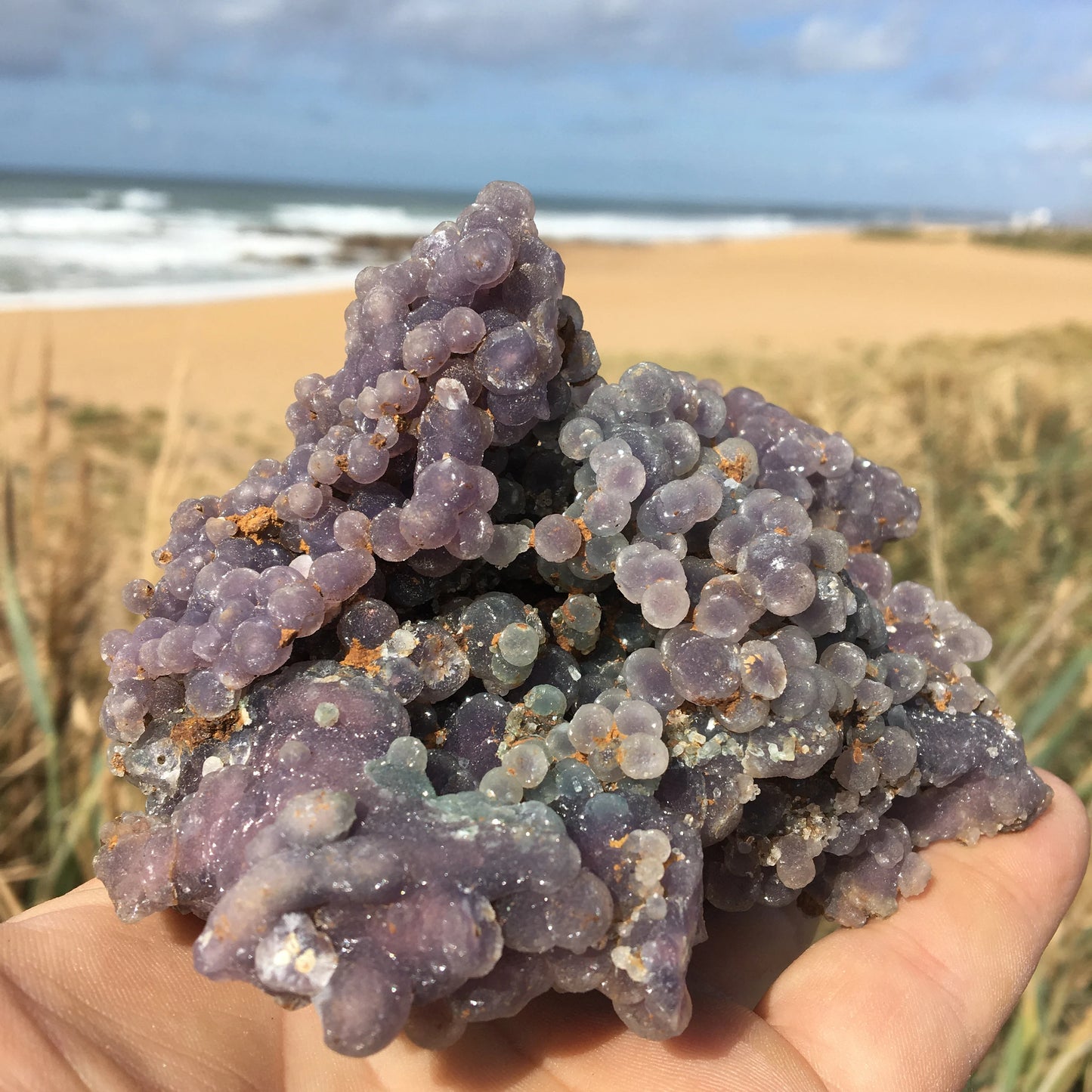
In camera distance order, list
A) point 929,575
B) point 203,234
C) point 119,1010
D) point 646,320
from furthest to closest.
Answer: point 203,234
point 646,320
point 929,575
point 119,1010

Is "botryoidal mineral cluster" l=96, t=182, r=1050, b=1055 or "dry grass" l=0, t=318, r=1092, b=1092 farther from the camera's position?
"dry grass" l=0, t=318, r=1092, b=1092

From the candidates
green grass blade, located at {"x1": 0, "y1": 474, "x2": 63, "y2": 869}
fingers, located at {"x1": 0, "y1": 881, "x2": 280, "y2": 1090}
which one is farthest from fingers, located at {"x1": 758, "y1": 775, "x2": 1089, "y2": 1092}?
green grass blade, located at {"x1": 0, "y1": 474, "x2": 63, "y2": 869}

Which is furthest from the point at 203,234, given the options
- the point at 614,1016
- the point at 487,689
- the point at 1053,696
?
the point at 614,1016

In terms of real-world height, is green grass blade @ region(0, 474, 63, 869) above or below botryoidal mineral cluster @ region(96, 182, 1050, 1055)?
below

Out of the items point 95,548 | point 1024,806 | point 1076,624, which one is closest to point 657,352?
point 1076,624

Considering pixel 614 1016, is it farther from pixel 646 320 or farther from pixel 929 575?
pixel 646 320

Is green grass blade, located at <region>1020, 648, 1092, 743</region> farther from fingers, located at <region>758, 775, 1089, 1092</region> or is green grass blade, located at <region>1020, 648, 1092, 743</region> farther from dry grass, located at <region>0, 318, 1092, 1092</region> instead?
fingers, located at <region>758, 775, 1089, 1092</region>
